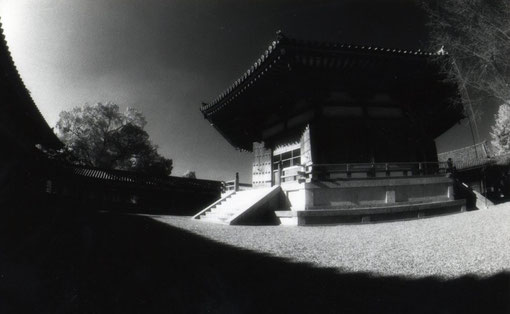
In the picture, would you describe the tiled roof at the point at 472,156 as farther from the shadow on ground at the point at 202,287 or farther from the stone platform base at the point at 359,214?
the shadow on ground at the point at 202,287

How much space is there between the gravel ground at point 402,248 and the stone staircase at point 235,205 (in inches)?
94.5

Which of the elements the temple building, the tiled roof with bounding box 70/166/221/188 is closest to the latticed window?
the temple building

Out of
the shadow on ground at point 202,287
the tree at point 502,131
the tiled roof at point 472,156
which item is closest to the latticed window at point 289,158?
the shadow on ground at point 202,287

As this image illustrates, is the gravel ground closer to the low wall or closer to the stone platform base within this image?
the stone platform base

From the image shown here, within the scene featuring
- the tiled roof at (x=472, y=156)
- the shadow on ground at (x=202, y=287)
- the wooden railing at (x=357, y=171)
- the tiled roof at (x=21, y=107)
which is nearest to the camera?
the shadow on ground at (x=202, y=287)

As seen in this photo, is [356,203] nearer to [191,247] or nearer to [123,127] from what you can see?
[191,247]

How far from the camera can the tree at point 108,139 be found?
26312 mm

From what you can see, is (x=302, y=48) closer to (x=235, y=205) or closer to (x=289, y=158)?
(x=289, y=158)

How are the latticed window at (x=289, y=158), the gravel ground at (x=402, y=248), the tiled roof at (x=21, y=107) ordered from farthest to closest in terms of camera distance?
1. the latticed window at (x=289, y=158)
2. the tiled roof at (x=21, y=107)
3. the gravel ground at (x=402, y=248)

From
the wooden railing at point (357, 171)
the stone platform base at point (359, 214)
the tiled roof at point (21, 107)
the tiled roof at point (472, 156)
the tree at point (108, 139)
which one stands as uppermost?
the tree at point (108, 139)

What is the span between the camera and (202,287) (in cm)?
271

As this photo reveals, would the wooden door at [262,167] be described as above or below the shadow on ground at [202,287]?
above

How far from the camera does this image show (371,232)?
6500mm

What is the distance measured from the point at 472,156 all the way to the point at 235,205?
68.0ft
